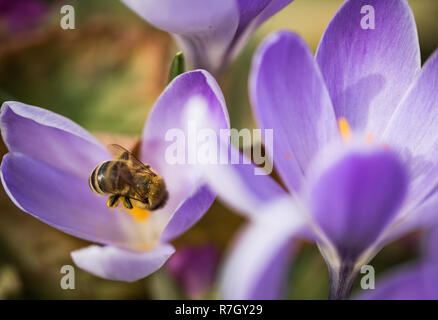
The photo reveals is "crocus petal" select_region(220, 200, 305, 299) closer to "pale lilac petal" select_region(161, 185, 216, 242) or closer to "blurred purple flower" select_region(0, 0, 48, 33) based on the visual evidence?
"pale lilac petal" select_region(161, 185, 216, 242)

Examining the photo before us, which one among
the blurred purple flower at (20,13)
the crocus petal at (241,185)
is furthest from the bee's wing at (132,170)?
the blurred purple flower at (20,13)

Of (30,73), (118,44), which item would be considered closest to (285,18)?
(118,44)

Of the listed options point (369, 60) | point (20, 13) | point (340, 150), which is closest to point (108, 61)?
point (20, 13)

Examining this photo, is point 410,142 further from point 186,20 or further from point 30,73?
point 30,73

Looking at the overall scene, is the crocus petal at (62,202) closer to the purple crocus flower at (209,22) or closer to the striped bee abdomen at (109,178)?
the striped bee abdomen at (109,178)

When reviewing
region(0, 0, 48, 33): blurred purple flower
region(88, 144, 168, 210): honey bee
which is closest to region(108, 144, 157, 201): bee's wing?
region(88, 144, 168, 210): honey bee

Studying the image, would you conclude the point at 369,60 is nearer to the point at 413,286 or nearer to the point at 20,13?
the point at 413,286

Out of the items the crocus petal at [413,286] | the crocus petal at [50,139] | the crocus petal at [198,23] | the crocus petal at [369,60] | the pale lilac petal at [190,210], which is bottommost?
the crocus petal at [413,286]
